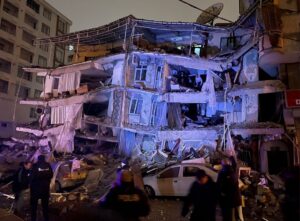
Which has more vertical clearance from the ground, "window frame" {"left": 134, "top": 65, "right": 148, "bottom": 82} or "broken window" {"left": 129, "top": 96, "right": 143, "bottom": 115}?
"window frame" {"left": 134, "top": 65, "right": 148, "bottom": 82}

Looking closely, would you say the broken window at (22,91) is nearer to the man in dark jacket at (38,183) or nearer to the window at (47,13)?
the window at (47,13)

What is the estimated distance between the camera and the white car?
13719 millimetres

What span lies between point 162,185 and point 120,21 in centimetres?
1390

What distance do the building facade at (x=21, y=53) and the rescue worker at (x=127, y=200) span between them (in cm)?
4095

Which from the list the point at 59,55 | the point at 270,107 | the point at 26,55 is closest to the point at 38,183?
the point at 270,107

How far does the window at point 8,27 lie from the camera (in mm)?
44562

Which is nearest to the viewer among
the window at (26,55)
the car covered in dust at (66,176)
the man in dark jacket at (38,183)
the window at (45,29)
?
the man in dark jacket at (38,183)

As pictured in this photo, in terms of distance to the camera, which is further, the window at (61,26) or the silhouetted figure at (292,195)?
the window at (61,26)

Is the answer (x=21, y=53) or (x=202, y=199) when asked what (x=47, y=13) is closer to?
(x=21, y=53)

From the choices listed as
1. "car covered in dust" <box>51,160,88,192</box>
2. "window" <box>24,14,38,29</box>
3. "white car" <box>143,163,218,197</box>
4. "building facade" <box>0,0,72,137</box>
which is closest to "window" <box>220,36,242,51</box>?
"white car" <box>143,163,218,197</box>

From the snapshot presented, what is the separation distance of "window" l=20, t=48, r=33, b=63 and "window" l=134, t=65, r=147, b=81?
103ft

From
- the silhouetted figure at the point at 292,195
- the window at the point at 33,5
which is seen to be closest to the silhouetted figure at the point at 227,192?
the silhouetted figure at the point at 292,195

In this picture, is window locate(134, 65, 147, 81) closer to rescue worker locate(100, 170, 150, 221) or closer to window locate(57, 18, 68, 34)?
Answer: rescue worker locate(100, 170, 150, 221)

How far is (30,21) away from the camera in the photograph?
165 ft
